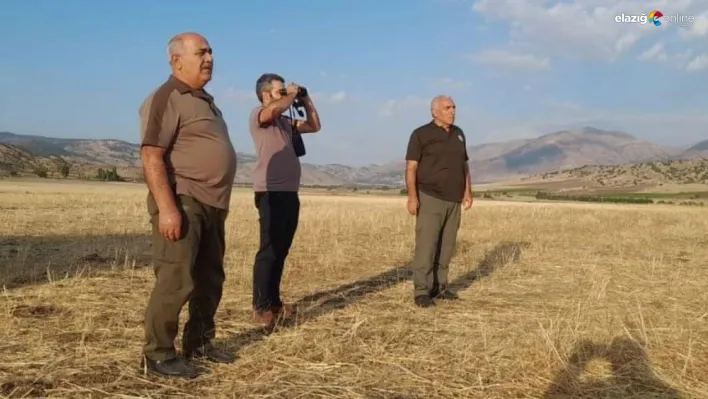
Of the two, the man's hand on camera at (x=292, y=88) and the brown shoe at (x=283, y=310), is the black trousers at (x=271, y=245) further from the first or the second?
the man's hand on camera at (x=292, y=88)

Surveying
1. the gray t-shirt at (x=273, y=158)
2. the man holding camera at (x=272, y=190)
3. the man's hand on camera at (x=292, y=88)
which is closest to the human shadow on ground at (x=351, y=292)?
the man holding camera at (x=272, y=190)

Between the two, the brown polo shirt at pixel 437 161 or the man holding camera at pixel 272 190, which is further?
the brown polo shirt at pixel 437 161

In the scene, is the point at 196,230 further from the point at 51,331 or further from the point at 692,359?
the point at 692,359

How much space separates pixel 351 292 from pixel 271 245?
1877 mm

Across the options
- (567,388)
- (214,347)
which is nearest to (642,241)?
(567,388)

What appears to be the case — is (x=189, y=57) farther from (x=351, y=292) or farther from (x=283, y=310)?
(x=351, y=292)

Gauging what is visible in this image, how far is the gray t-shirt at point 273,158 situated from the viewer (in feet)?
17.3

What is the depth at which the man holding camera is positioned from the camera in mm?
5199

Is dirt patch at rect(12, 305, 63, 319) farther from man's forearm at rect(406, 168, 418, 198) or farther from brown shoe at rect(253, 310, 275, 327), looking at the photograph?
man's forearm at rect(406, 168, 418, 198)

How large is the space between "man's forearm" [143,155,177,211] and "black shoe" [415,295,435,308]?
3.22 m

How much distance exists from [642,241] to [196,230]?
39.4ft

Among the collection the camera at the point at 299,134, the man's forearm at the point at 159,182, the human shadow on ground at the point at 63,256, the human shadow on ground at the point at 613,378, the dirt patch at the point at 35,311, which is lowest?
the human shadow on ground at the point at 613,378

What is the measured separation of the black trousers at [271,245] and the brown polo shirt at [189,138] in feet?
4.26

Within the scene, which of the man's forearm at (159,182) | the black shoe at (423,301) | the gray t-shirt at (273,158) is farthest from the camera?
the black shoe at (423,301)
